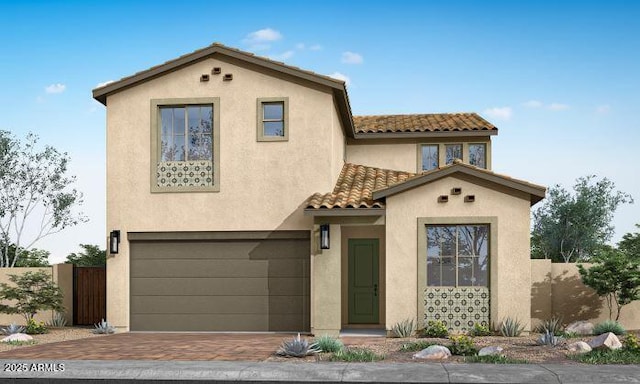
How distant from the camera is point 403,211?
17.5 m

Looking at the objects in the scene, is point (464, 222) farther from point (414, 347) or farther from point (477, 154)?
point (477, 154)

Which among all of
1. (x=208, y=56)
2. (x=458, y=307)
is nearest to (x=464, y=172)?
(x=458, y=307)

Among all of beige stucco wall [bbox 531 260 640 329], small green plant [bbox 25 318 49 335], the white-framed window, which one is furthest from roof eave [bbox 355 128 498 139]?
small green plant [bbox 25 318 49 335]

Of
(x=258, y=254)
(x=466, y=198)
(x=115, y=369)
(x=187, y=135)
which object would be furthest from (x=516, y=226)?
(x=115, y=369)

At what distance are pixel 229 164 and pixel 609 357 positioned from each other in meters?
10.2

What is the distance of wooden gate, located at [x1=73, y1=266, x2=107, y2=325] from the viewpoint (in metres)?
20.7

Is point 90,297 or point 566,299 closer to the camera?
point 566,299

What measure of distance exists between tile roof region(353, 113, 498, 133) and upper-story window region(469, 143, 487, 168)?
0.71m

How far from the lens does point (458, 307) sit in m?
17.3

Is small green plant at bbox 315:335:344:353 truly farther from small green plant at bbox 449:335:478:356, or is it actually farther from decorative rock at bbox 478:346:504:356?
decorative rock at bbox 478:346:504:356

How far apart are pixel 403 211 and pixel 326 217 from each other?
188cm

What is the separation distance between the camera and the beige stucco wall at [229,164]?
18484 millimetres

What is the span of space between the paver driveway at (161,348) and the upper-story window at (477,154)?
9307 mm

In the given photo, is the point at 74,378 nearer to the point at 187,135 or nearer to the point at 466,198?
the point at 187,135
